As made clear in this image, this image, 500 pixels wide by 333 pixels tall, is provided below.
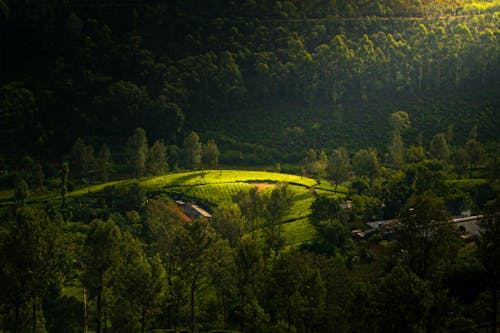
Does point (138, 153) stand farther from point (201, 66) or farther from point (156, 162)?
point (201, 66)

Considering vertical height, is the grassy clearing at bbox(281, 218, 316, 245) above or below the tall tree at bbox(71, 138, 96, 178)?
below

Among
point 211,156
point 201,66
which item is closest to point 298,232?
point 211,156

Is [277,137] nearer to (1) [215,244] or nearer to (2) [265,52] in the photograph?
(2) [265,52]

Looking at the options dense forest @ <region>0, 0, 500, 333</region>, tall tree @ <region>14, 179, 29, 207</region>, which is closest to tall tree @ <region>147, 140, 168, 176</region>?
dense forest @ <region>0, 0, 500, 333</region>

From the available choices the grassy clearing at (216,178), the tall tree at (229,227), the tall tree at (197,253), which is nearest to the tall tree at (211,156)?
the grassy clearing at (216,178)

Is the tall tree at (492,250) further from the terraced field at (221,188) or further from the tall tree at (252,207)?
the terraced field at (221,188)

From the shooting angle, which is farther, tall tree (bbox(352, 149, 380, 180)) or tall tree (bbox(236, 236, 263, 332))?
tall tree (bbox(352, 149, 380, 180))

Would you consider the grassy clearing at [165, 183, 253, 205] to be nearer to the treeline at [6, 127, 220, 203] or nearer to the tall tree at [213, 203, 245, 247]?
the treeline at [6, 127, 220, 203]
